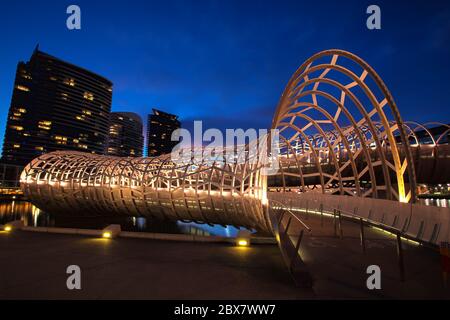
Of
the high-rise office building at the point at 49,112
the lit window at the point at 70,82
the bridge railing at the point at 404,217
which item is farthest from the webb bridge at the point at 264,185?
the lit window at the point at 70,82

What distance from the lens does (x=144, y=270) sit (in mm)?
8047

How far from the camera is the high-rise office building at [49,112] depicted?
11350 cm

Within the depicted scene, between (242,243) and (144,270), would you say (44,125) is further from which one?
(144,270)

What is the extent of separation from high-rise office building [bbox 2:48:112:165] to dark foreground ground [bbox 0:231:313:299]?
124634 mm

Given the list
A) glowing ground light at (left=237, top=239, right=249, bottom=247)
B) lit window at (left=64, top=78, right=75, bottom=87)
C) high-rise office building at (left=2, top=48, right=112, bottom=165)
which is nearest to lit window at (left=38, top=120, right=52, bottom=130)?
high-rise office building at (left=2, top=48, right=112, bottom=165)

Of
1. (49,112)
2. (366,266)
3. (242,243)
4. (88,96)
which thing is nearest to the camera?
(366,266)

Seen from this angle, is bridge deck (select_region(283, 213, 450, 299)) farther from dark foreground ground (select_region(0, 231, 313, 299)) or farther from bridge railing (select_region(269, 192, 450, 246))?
dark foreground ground (select_region(0, 231, 313, 299))

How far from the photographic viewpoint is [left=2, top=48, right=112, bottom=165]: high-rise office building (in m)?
114

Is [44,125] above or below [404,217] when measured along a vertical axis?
above

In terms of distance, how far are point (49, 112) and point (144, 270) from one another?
137 m

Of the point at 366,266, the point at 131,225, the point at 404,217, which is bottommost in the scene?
the point at 131,225

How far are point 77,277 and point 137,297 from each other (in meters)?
2.38

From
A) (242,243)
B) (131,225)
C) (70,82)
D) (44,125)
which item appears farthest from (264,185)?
(70,82)

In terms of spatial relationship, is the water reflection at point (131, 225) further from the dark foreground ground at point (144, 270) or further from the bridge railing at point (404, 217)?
the dark foreground ground at point (144, 270)
